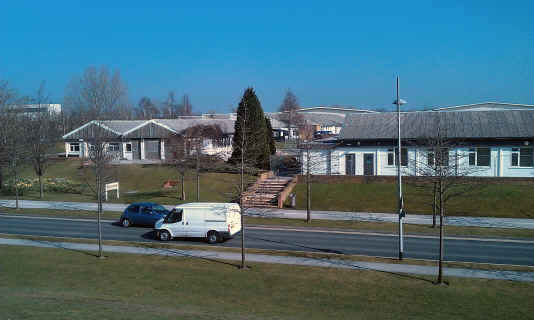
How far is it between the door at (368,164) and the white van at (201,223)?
66.0 feet

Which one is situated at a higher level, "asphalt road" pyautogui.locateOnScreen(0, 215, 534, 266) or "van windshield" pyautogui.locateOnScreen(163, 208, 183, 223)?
"van windshield" pyautogui.locateOnScreen(163, 208, 183, 223)

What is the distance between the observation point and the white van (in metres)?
22.4

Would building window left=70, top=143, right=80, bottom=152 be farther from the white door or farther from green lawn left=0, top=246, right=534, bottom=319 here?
green lawn left=0, top=246, right=534, bottom=319

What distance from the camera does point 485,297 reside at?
13289 mm

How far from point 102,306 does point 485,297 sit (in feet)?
35.9

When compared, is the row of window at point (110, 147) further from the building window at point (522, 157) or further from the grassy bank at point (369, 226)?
the building window at point (522, 157)

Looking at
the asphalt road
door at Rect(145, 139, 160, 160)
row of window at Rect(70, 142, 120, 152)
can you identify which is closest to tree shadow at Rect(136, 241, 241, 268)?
the asphalt road

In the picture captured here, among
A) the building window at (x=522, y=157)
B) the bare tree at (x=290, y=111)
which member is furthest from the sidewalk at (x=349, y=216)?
the bare tree at (x=290, y=111)

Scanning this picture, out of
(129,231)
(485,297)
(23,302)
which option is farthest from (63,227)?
(485,297)

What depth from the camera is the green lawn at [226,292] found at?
37.2 ft

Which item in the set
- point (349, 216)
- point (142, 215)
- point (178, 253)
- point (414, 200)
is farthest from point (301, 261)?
point (414, 200)

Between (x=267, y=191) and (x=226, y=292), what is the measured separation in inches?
894

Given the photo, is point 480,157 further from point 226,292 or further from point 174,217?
point 226,292

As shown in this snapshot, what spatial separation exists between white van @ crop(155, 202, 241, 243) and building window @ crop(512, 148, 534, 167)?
26.4 meters
